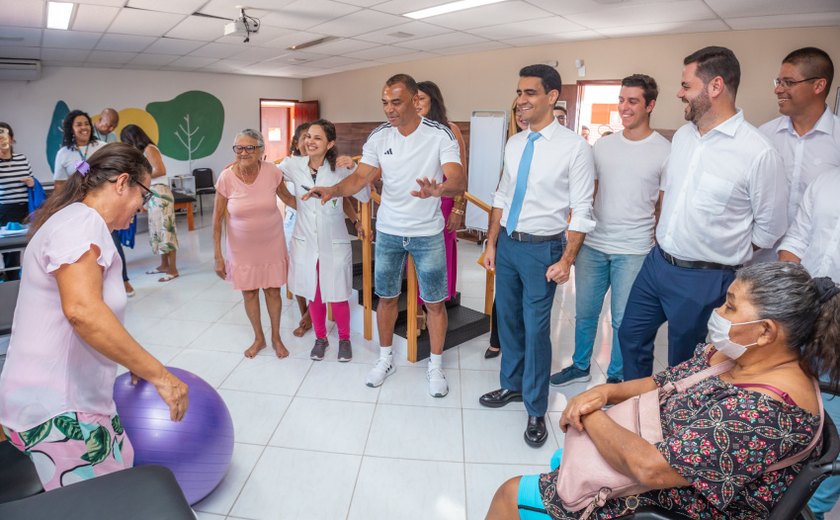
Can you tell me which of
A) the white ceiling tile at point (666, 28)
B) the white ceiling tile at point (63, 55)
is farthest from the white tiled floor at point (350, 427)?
the white ceiling tile at point (63, 55)

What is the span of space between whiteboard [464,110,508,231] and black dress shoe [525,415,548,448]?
4.42 metres

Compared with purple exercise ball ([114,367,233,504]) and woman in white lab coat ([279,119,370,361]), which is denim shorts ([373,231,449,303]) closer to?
woman in white lab coat ([279,119,370,361])

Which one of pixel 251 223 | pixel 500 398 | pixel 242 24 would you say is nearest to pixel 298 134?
pixel 251 223

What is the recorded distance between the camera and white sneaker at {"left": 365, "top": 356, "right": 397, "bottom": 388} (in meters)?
3.09

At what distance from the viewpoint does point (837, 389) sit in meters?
1.28

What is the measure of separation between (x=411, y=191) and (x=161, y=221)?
3674 mm

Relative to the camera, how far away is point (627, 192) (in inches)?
104

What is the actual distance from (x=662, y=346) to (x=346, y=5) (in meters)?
3.98

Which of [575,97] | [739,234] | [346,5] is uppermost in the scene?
[346,5]

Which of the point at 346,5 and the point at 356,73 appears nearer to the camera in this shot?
the point at 346,5

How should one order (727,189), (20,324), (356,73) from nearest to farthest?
(20,324) < (727,189) < (356,73)

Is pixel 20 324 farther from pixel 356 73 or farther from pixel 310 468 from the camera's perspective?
pixel 356 73

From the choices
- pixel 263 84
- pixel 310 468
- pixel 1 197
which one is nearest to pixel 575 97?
pixel 310 468

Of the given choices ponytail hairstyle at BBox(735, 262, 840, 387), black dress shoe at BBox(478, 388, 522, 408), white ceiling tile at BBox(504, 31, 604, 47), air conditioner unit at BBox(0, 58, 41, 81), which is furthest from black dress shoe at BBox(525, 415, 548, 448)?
air conditioner unit at BBox(0, 58, 41, 81)
